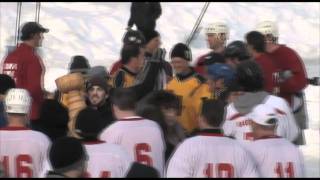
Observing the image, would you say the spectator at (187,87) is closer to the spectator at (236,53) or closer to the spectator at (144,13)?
the spectator at (236,53)

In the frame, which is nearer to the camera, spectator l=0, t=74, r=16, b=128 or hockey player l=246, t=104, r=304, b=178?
hockey player l=246, t=104, r=304, b=178

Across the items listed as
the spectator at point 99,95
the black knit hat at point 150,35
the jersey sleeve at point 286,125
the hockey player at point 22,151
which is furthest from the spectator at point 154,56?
the hockey player at point 22,151

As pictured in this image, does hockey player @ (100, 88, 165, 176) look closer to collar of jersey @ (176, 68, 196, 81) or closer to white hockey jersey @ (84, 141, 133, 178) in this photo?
white hockey jersey @ (84, 141, 133, 178)

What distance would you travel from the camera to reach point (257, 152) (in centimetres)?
570

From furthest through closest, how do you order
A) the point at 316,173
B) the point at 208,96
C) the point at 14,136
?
the point at 316,173 → the point at 208,96 → the point at 14,136

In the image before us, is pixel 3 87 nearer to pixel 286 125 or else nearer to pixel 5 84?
pixel 5 84

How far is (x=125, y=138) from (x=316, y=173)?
4.43 meters

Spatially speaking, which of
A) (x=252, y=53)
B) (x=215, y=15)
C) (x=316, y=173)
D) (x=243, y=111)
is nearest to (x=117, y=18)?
(x=215, y=15)

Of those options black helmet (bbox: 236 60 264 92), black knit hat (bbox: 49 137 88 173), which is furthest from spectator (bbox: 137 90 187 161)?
black knit hat (bbox: 49 137 88 173)

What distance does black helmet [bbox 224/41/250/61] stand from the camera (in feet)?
25.9

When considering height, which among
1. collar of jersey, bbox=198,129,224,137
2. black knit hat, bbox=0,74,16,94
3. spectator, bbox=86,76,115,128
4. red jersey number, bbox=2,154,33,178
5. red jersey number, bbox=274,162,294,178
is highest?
black knit hat, bbox=0,74,16,94

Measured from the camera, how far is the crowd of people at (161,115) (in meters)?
5.53

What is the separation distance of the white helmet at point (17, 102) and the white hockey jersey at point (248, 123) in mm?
1227

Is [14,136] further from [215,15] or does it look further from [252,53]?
[215,15]
